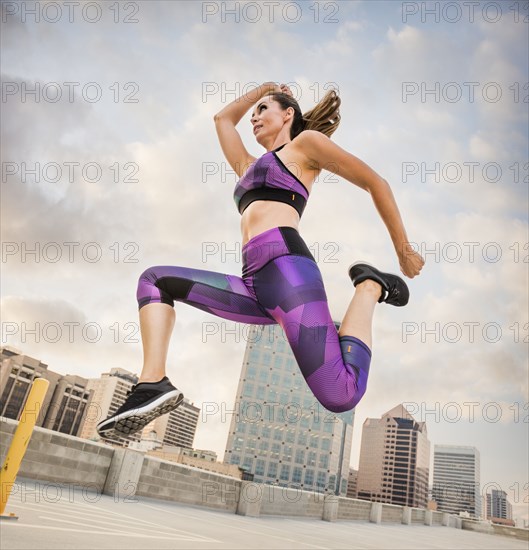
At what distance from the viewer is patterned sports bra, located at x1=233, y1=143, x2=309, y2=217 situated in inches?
67.4

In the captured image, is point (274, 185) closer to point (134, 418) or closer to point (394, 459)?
point (134, 418)

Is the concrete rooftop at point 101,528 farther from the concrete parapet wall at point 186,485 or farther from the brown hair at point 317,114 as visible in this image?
the brown hair at point 317,114

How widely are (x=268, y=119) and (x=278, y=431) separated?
100497mm

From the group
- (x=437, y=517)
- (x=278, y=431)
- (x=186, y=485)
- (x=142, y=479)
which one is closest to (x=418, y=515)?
(x=437, y=517)

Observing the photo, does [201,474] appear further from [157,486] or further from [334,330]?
[334,330]

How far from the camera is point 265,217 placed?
1.66 meters

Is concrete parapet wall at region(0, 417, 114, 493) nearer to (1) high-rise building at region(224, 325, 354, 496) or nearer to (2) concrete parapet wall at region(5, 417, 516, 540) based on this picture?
(2) concrete parapet wall at region(5, 417, 516, 540)

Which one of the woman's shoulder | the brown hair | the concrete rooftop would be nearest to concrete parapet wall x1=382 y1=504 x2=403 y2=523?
the concrete rooftop

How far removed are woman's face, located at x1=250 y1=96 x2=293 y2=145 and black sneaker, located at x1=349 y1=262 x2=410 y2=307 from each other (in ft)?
2.77

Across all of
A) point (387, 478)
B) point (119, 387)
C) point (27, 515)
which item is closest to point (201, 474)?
point (27, 515)

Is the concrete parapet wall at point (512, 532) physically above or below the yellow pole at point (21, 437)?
below

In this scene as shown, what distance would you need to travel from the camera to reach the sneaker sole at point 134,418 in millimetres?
1252

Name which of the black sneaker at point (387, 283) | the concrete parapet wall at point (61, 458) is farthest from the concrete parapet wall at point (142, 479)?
the black sneaker at point (387, 283)

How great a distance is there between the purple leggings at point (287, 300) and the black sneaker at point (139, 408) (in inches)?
12.6
